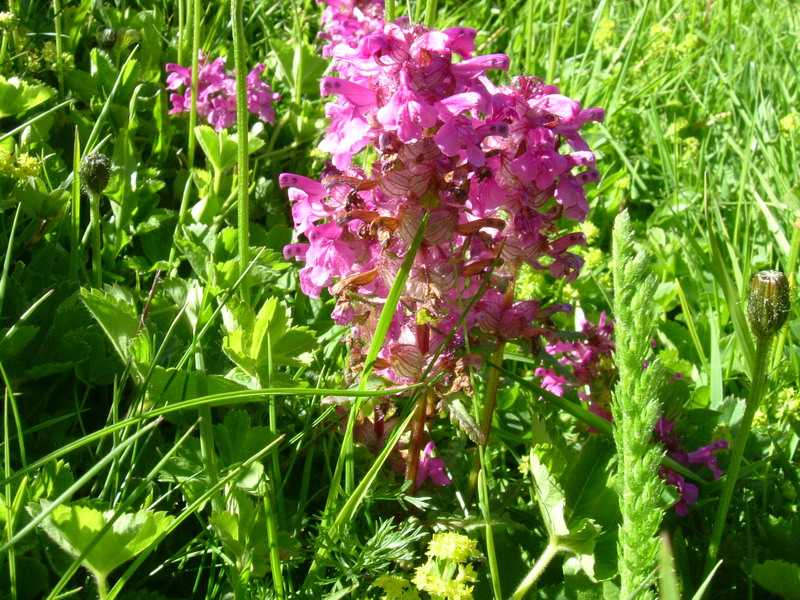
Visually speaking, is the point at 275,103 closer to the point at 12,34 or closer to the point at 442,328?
the point at 12,34

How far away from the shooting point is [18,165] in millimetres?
1574

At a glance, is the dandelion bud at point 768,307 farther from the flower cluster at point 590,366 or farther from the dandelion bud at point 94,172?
the dandelion bud at point 94,172

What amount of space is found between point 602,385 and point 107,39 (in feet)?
4.99

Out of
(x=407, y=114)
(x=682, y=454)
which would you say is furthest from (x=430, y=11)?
(x=682, y=454)

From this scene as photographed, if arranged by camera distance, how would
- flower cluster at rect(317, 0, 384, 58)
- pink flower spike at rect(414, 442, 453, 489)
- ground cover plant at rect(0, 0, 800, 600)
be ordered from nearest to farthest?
ground cover plant at rect(0, 0, 800, 600)
pink flower spike at rect(414, 442, 453, 489)
flower cluster at rect(317, 0, 384, 58)

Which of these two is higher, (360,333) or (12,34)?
(12,34)

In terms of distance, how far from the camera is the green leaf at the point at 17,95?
163 centimetres

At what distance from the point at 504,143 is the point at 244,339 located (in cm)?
48

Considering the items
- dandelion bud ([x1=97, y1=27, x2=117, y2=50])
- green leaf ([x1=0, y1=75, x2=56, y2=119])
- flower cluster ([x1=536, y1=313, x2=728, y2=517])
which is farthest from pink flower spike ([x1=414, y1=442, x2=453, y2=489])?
dandelion bud ([x1=97, y1=27, x2=117, y2=50])

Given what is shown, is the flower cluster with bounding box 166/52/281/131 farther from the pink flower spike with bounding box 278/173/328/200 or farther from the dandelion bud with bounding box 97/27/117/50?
the pink flower spike with bounding box 278/173/328/200

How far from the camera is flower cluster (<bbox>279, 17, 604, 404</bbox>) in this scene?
1086 millimetres

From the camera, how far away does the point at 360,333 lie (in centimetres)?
129

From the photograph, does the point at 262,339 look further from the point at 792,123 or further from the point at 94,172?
the point at 792,123

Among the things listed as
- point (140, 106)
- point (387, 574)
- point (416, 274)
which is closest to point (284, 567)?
point (387, 574)
